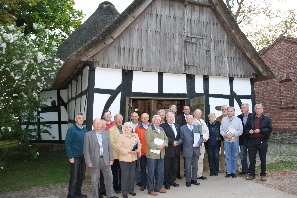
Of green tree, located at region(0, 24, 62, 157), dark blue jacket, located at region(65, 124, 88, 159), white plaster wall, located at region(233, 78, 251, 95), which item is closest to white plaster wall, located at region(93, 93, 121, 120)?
dark blue jacket, located at region(65, 124, 88, 159)

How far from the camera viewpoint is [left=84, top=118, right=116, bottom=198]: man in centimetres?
552

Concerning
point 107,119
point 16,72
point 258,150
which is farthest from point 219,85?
point 16,72

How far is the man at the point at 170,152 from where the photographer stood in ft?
21.2

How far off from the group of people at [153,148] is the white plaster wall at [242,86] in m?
2.39

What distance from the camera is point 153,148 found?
6066mm

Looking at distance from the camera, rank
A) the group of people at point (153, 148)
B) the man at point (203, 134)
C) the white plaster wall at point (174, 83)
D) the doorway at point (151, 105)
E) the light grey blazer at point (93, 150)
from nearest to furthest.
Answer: the light grey blazer at point (93, 150) < the group of people at point (153, 148) < the man at point (203, 134) < the white plaster wall at point (174, 83) < the doorway at point (151, 105)

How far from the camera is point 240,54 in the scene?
9.86m

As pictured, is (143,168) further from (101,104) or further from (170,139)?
(101,104)

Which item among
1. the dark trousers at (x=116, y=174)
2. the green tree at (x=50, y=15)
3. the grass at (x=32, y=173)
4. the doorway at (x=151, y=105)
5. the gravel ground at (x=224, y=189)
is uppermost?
the green tree at (x=50, y=15)

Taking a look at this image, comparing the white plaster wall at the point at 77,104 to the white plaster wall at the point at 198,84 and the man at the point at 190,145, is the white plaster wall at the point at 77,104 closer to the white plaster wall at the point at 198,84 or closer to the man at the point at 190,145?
the white plaster wall at the point at 198,84

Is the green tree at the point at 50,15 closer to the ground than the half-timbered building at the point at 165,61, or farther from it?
farther from it

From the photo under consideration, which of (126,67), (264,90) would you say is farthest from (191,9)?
(264,90)

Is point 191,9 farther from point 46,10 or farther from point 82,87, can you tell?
point 46,10

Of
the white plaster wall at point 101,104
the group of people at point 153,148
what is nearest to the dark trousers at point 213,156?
the group of people at point 153,148
